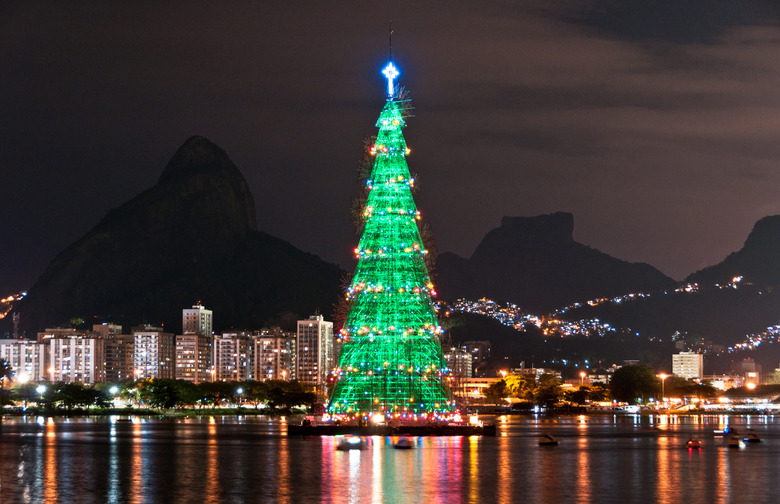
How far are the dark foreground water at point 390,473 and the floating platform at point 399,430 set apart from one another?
136 cm

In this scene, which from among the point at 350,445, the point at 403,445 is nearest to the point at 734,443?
the point at 403,445

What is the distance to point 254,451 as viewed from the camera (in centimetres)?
6116

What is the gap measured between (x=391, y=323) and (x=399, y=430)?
6810mm

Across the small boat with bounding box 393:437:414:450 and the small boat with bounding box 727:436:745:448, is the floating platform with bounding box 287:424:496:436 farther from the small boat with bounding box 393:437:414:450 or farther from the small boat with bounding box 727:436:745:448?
the small boat with bounding box 727:436:745:448

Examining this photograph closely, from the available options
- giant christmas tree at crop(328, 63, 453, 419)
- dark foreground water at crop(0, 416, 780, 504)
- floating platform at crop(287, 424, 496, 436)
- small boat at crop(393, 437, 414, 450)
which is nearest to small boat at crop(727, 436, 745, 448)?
dark foreground water at crop(0, 416, 780, 504)

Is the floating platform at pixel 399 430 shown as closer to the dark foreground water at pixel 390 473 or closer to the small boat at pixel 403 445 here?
the dark foreground water at pixel 390 473

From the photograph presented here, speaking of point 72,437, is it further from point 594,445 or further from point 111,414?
point 111,414

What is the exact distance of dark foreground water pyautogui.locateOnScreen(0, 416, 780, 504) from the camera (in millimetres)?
36219

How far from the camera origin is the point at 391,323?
229 ft

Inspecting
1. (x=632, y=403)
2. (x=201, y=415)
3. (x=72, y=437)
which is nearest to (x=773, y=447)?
(x=72, y=437)

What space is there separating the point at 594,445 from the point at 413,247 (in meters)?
17.1

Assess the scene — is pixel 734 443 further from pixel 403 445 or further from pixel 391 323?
pixel 403 445

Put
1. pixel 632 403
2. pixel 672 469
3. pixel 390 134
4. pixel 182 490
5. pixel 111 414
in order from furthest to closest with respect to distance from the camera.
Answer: pixel 632 403 → pixel 111 414 → pixel 390 134 → pixel 672 469 → pixel 182 490

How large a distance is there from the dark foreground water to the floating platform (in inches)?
53.6
